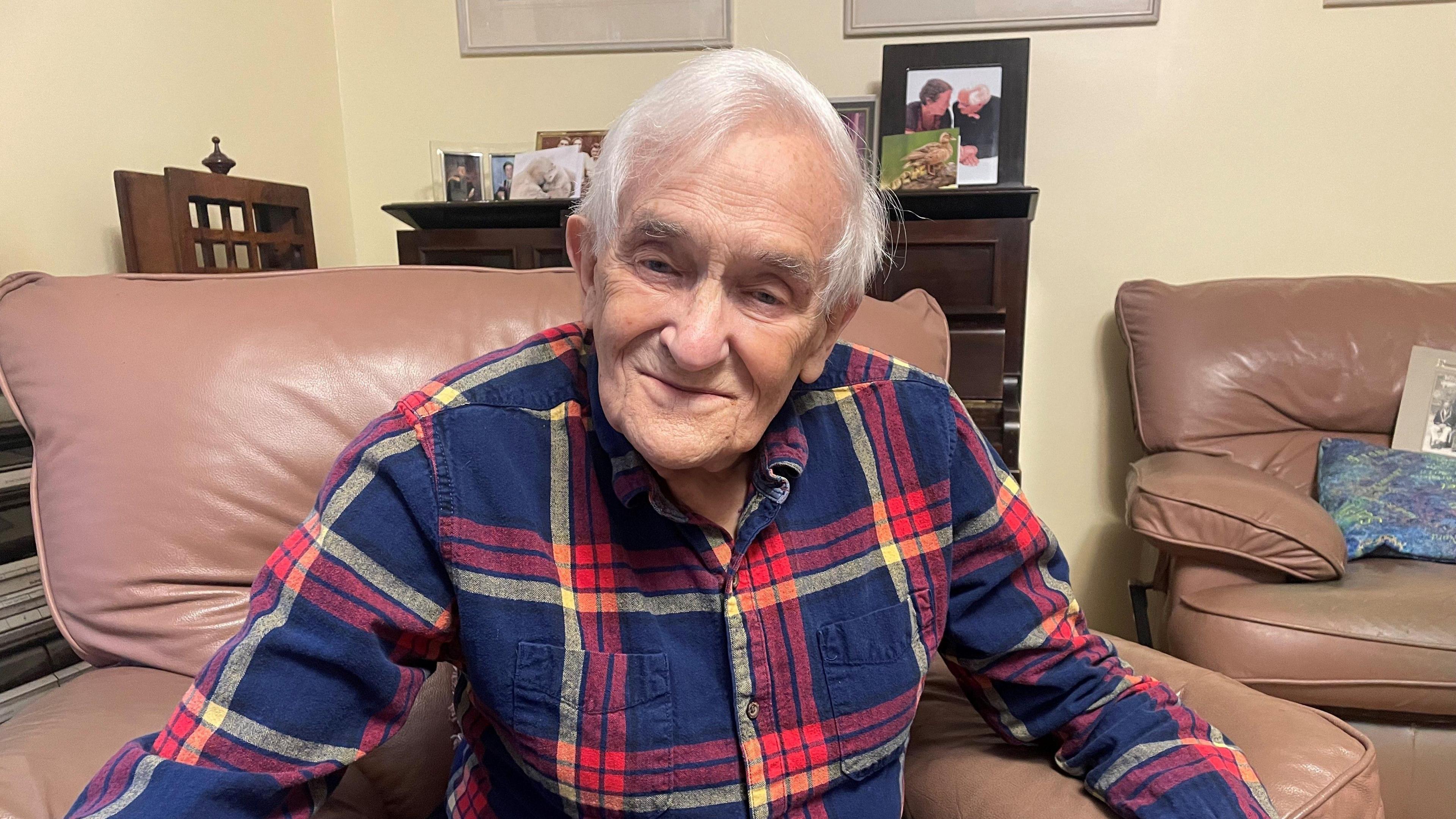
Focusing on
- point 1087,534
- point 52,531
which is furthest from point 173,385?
point 1087,534

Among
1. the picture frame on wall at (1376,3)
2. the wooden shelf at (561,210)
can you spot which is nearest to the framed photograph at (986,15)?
the picture frame on wall at (1376,3)

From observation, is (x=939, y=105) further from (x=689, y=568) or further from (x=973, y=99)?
(x=689, y=568)

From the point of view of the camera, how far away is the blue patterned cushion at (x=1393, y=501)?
5.37 feet

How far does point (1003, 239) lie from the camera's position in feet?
6.20

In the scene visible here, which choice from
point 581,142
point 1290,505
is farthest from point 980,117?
point 1290,505

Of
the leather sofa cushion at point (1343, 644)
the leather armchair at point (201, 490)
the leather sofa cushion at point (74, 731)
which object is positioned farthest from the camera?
the leather sofa cushion at point (1343, 644)

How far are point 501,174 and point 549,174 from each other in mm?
183

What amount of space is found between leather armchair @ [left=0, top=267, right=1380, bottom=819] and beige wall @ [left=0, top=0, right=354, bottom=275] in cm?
67

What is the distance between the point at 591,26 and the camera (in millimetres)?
2297

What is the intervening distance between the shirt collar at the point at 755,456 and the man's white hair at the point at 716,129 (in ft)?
0.41

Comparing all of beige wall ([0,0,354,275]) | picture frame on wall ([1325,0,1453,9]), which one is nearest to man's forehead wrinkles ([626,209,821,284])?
beige wall ([0,0,354,275])

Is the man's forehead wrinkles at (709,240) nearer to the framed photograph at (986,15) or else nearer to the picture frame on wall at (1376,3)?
the framed photograph at (986,15)

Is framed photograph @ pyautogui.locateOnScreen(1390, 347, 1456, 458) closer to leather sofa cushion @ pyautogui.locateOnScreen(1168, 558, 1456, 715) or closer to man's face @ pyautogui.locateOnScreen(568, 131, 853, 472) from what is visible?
leather sofa cushion @ pyautogui.locateOnScreen(1168, 558, 1456, 715)

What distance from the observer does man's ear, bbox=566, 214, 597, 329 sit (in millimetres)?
734
